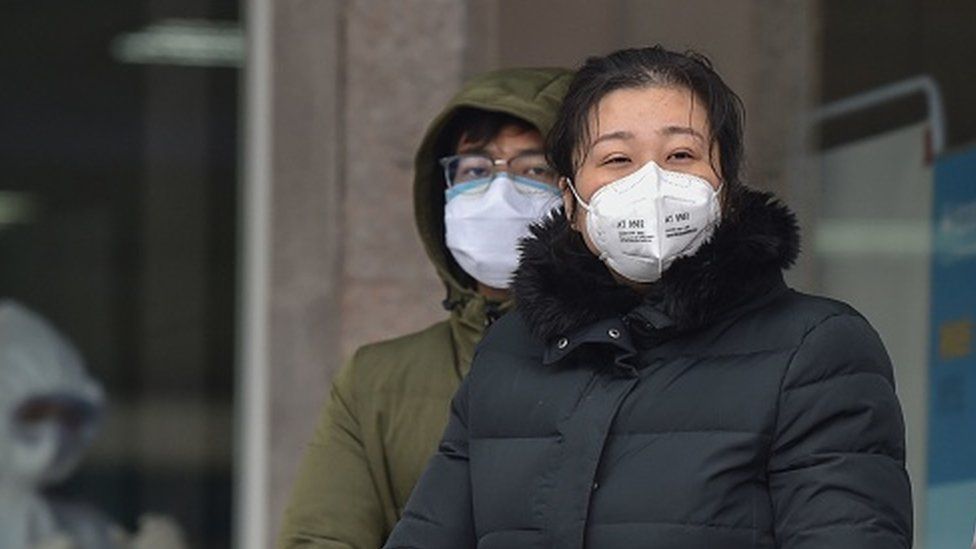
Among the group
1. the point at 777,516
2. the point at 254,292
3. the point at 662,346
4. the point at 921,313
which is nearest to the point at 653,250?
the point at 662,346

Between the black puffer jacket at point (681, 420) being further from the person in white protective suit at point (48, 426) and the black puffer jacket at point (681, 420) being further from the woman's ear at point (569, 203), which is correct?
the person in white protective suit at point (48, 426)

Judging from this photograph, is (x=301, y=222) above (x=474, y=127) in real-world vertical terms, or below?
below

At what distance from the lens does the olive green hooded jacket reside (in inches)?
148

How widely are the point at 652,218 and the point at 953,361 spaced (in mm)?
2825

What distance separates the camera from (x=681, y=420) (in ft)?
9.51

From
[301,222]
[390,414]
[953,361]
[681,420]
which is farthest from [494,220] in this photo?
[301,222]

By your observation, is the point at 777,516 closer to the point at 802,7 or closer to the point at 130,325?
the point at 802,7

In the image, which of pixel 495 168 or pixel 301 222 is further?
pixel 301 222

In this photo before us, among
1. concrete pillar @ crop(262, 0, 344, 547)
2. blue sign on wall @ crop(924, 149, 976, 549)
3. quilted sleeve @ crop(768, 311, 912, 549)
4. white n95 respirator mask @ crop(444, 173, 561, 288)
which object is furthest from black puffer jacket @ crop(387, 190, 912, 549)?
concrete pillar @ crop(262, 0, 344, 547)

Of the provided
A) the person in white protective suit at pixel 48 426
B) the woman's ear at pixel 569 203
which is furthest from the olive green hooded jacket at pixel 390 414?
the person in white protective suit at pixel 48 426

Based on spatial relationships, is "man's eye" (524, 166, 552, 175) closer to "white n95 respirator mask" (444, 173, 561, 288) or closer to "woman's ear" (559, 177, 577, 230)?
"white n95 respirator mask" (444, 173, 561, 288)

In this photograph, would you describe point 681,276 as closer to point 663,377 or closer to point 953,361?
point 663,377

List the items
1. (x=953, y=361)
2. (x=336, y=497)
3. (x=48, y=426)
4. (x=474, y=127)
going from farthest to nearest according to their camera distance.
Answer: (x=48, y=426) < (x=953, y=361) < (x=474, y=127) < (x=336, y=497)

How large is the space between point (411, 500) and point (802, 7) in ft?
10.5
